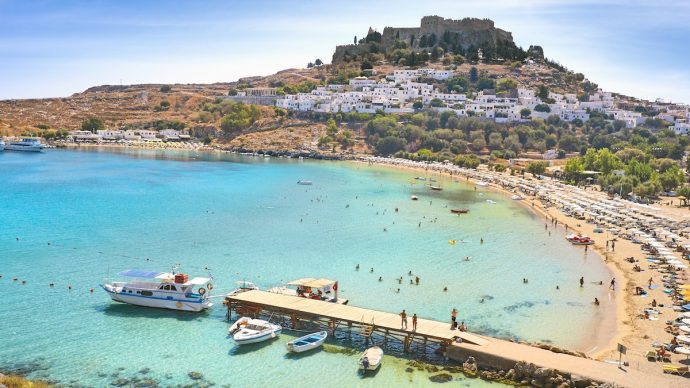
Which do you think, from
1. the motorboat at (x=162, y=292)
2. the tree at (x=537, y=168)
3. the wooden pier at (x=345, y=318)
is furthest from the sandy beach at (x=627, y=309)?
the tree at (x=537, y=168)

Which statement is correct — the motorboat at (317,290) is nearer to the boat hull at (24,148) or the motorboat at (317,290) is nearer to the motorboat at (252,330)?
the motorboat at (252,330)

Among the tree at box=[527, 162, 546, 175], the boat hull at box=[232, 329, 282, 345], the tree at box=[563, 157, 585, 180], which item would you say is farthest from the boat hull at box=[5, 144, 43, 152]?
the boat hull at box=[232, 329, 282, 345]

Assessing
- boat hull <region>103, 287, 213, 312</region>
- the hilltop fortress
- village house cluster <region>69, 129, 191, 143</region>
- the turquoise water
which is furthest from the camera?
the hilltop fortress

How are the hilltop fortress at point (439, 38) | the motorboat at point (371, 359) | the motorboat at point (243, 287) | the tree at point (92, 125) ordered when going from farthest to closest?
1. the hilltop fortress at point (439, 38)
2. the tree at point (92, 125)
3. the motorboat at point (243, 287)
4. the motorboat at point (371, 359)

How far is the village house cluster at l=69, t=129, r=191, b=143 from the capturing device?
122m

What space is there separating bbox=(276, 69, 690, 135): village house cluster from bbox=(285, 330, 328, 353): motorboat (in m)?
91.6

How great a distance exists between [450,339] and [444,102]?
322 feet

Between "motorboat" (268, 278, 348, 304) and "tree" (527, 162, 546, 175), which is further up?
"tree" (527, 162, 546, 175)

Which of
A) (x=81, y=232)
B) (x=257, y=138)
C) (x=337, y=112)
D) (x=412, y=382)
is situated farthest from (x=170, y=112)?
(x=412, y=382)

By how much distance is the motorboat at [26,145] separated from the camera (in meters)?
105

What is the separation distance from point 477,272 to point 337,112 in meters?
85.7

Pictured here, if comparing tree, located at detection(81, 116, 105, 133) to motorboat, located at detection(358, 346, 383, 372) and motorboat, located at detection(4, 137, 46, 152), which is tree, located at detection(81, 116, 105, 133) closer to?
motorboat, located at detection(4, 137, 46, 152)

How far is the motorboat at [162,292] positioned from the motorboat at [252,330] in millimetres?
2970

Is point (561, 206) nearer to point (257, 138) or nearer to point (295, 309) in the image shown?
point (295, 309)
